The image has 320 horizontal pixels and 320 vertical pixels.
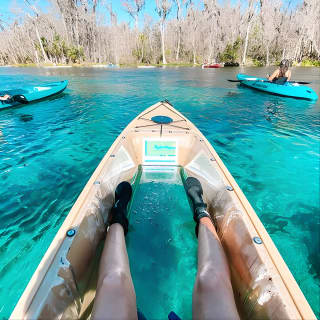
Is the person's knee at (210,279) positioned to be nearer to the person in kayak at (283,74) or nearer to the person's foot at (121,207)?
the person's foot at (121,207)

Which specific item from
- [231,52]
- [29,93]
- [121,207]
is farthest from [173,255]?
[231,52]

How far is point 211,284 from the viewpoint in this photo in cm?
132


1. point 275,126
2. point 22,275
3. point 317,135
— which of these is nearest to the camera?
point 22,275

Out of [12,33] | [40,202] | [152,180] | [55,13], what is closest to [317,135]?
[152,180]

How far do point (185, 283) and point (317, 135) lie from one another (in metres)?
6.25

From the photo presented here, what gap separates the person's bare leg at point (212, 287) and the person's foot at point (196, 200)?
13.8 inches

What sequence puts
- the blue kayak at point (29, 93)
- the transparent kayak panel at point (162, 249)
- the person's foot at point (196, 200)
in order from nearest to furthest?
the transparent kayak panel at point (162, 249) → the person's foot at point (196, 200) → the blue kayak at point (29, 93)

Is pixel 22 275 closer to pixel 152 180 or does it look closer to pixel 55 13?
pixel 152 180

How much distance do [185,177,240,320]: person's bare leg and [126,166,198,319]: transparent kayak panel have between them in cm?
47

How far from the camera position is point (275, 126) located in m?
6.60

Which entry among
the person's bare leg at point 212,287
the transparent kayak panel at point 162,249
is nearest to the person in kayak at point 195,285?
the person's bare leg at point 212,287

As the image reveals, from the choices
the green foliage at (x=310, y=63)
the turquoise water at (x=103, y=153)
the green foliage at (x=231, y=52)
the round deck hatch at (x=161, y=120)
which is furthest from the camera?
the green foliage at (x=231, y=52)

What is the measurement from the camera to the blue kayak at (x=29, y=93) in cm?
847

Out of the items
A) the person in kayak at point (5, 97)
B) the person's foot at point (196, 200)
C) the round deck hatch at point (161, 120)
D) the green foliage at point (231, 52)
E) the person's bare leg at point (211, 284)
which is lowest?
the person's foot at point (196, 200)
